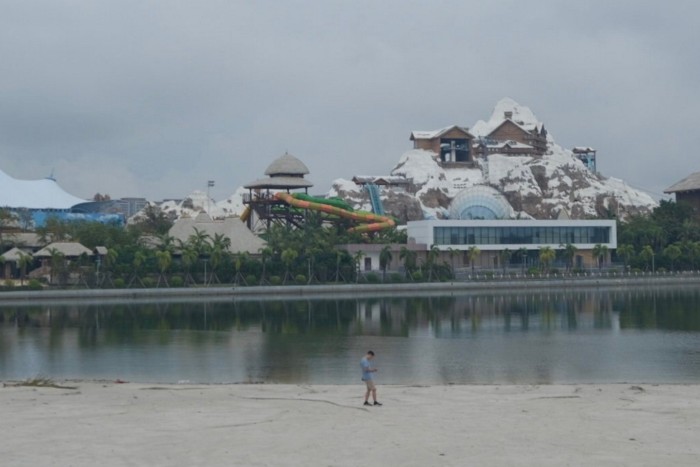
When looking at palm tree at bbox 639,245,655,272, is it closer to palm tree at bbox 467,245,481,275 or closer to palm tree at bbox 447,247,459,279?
palm tree at bbox 467,245,481,275

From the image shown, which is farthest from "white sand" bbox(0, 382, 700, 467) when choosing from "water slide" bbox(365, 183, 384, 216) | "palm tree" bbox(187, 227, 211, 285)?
"water slide" bbox(365, 183, 384, 216)

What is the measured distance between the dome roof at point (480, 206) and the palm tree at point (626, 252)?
17.8 metres

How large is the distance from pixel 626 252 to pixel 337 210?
3596 centimetres

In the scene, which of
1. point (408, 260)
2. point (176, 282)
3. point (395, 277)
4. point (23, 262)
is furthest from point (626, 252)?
point (23, 262)

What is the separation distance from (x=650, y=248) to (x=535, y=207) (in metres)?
42.9

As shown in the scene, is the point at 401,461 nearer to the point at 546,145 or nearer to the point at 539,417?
the point at 539,417

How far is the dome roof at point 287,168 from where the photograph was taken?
132750mm

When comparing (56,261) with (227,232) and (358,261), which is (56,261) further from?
(358,261)

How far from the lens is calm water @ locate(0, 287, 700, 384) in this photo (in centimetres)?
4169

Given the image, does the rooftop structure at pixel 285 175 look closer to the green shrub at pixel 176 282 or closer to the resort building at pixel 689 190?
the green shrub at pixel 176 282

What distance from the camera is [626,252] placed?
123125 mm

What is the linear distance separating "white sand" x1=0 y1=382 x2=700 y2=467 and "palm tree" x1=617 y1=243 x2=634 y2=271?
91.4 meters

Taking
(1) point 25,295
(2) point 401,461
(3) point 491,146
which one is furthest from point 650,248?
(2) point 401,461

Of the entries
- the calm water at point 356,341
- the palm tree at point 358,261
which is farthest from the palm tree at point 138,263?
the palm tree at point 358,261
